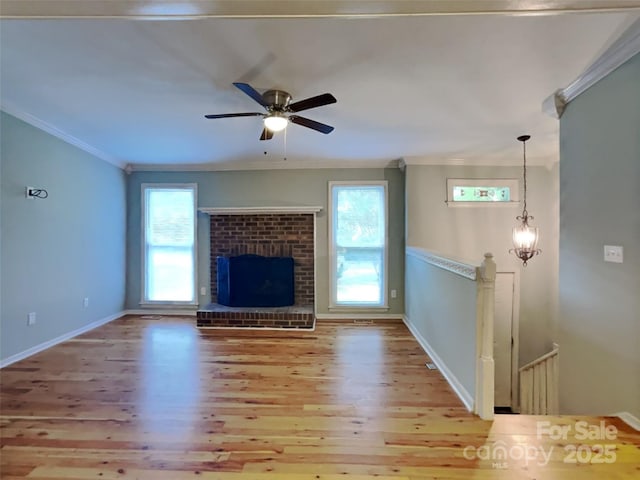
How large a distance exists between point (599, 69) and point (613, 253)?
132 cm

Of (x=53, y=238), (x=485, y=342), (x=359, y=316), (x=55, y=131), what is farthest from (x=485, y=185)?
(x=53, y=238)

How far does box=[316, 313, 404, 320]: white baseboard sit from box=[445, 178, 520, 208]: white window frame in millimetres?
1854

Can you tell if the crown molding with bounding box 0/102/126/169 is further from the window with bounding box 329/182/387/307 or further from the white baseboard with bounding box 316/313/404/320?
the white baseboard with bounding box 316/313/404/320

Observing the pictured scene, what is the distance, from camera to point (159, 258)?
4.95 metres

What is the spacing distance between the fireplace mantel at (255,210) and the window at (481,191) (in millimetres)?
2003

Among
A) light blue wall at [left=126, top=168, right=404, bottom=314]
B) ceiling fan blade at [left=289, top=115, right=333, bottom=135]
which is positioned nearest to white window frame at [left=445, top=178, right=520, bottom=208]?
light blue wall at [left=126, top=168, right=404, bottom=314]

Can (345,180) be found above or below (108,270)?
above

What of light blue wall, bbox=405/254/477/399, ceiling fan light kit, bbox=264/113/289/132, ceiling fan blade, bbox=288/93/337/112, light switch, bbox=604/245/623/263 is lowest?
light blue wall, bbox=405/254/477/399

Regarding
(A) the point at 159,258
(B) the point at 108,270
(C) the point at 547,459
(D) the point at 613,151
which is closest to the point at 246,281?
(A) the point at 159,258

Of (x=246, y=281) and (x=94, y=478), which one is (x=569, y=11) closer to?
(x=94, y=478)

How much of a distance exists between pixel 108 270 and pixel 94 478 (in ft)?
11.5

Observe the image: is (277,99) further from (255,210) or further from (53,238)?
(53,238)

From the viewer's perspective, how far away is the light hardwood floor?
1.71 meters

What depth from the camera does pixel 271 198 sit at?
4.86 meters
